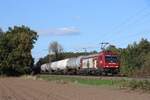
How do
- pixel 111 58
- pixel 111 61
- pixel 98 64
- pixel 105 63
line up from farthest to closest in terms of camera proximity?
pixel 98 64 → pixel 111 58 → pixel 111 61 → pixel 105 63

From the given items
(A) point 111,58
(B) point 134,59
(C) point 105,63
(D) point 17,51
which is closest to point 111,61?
(A) point 111,58

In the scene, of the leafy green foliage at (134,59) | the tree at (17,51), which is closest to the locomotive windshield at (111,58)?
the leafy green foliage at (134,59)

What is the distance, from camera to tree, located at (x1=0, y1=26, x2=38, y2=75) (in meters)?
101

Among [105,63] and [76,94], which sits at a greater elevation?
[105,63]

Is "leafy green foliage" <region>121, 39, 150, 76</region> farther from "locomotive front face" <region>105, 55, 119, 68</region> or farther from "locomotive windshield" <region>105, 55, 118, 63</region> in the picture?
"locomotive windshield" <region>105, 55, 118, 63</region>

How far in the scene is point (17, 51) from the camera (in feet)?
334

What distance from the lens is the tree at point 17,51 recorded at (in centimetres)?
10075

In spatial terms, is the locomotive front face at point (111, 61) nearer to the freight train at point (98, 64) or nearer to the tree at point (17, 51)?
the freight train at point (98, 64)

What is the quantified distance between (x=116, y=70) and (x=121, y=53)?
117 inches

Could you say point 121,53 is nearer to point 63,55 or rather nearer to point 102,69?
point 102,69

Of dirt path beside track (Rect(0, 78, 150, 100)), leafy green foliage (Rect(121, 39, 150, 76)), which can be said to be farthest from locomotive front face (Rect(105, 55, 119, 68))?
dirt path beside track (Rect(0, 78, 150, 100))

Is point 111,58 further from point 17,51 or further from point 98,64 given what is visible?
point 17,51

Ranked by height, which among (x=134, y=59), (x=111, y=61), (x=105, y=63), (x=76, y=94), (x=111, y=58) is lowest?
(x=76, y=94)

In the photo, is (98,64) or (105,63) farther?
(98,64)
